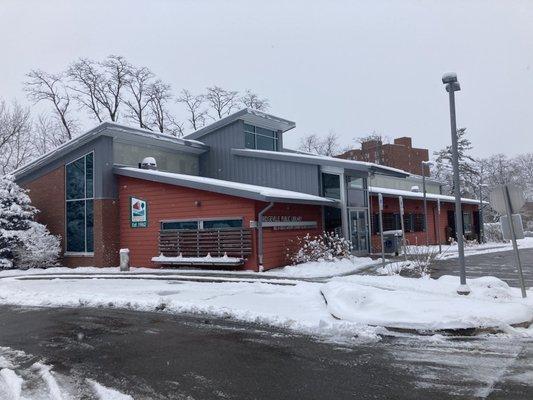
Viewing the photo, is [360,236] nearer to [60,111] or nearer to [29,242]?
Answer: [29,242]

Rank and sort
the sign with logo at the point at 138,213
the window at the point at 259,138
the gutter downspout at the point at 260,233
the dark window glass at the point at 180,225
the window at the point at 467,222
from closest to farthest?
the gutter downspout at the point at 260,233
the dark window glass at the point at 180,225
the sign with logo at the point at 138,213
the window at the point at 259,138
the window at the point at 467,222

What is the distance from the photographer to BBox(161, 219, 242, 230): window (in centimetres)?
1842

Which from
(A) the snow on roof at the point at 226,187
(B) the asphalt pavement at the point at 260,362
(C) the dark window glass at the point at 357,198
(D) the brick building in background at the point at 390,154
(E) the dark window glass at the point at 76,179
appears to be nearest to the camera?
(B) the asphalt pavement at the point at 260,362

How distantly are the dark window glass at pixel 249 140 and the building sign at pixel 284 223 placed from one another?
6.32 meters

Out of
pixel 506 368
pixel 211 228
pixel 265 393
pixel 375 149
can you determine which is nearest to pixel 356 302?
pixel 506 368

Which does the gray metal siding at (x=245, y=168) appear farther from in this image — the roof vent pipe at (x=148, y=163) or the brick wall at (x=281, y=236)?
the roof vent pipe at (x=148, y=163)

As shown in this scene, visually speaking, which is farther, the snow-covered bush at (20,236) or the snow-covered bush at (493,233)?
the snow-covered bush at (493,233)

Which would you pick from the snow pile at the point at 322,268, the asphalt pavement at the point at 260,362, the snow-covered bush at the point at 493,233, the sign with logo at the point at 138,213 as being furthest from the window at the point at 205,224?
the snow-covered bush at the point at 493,233

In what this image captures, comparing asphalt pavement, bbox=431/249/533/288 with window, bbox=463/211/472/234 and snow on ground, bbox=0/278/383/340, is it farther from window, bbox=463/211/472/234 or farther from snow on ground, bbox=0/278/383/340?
window, bbox=463/211/472/234

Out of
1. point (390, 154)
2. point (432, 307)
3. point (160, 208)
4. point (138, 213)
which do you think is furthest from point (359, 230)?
point (390, 154)

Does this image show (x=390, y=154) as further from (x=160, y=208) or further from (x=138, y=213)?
(x=160, y=208)

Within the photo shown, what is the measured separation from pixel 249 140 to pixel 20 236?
11.6 meters

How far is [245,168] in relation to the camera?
24.4m

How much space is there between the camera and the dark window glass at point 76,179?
865 inches
